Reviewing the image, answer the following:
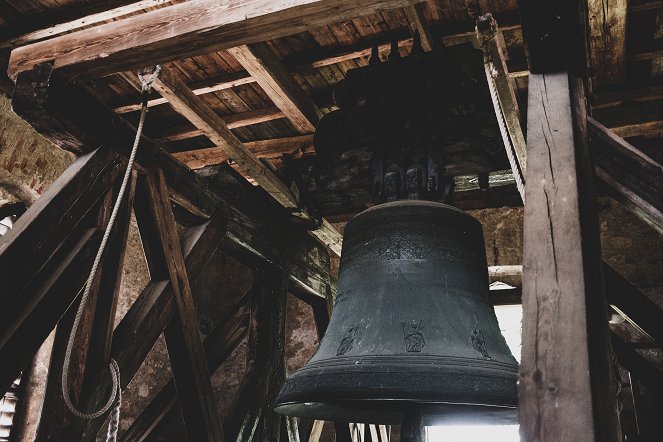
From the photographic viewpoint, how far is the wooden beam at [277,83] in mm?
2695

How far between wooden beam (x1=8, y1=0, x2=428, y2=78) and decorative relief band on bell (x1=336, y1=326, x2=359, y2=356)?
3.65 feet

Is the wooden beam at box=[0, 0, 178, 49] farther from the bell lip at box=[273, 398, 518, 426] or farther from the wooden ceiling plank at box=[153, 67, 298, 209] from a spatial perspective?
the bell lip at box=[273, 398, 518, 426]

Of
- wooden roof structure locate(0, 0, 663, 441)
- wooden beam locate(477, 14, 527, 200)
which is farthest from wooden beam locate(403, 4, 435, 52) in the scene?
wooden beam locate(477, 14, 527, 200)

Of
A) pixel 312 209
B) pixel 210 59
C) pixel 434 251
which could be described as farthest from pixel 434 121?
pixel 210 59

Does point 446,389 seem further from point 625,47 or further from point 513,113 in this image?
point 625,47

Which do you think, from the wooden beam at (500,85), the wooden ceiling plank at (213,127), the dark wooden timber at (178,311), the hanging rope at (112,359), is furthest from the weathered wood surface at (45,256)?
the wooden beam at (500,85)

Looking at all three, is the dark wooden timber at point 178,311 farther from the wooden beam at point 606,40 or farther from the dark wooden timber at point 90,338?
the wooden beam at point 606,40

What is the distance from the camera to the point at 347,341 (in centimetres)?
195

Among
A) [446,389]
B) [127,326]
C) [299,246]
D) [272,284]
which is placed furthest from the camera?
[299,246]

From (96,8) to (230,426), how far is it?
8.35 feet

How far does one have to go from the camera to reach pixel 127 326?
2334mm

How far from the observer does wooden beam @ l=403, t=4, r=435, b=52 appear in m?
2.69

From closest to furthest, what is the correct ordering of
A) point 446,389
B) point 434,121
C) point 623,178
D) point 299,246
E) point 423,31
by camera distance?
1. point 623,178
2. point 446,389
3. point 434,121
4. point 423,31
5. point 299,246

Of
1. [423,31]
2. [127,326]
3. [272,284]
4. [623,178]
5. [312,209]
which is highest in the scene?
[423,31]
